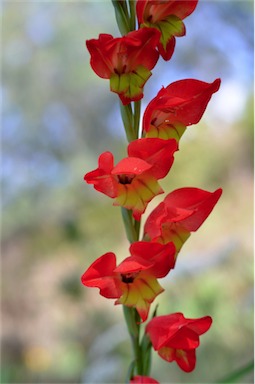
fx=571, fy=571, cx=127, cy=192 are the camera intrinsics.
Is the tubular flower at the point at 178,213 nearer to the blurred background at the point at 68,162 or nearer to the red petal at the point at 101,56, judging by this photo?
the red petal at the point at 101,56

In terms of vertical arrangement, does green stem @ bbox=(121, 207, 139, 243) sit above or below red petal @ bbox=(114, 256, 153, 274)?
above

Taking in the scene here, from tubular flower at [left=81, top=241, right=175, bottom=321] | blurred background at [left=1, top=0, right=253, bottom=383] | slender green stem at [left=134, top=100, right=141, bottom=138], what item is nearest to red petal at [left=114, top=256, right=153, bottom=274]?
tubular flower at [left=81, top=241, right=175, bottom=321]

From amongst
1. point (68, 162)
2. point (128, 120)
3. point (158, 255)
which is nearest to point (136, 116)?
point (128, 120)

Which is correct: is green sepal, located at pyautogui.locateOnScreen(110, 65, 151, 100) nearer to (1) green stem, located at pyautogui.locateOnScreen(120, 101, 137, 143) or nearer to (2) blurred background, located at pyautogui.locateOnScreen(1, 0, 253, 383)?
(1) green stem, located at pyautogui.locateOnScreen(120, 101, 137, 143)

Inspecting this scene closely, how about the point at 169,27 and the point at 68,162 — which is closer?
the point at 169,27

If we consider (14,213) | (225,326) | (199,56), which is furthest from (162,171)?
(199,56)

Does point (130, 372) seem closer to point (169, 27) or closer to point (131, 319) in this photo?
point (131, 319)
